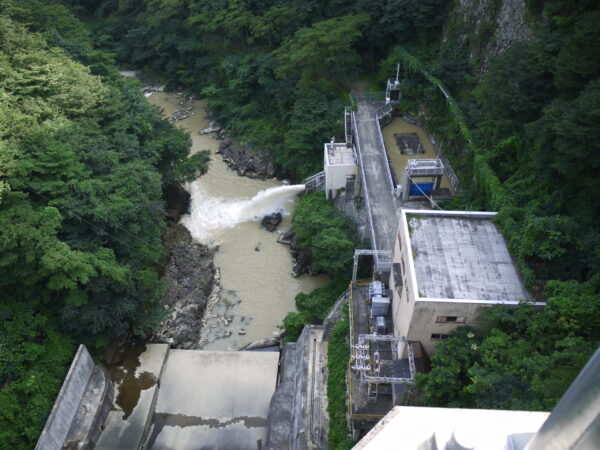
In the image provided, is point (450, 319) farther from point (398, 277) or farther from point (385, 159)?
point (385, 159)

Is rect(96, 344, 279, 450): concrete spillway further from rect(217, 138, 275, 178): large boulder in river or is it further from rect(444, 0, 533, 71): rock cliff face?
rect(444, 0, 533, 71): rock cliff face

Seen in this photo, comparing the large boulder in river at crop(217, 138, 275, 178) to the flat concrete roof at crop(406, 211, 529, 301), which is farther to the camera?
the large boulder in river at crop(217, 138, 275, 178)

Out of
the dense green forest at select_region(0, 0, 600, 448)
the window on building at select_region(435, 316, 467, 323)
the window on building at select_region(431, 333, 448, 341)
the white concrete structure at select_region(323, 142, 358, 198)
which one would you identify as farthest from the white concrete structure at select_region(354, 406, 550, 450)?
the white concrete structure at select_region(323, 142, 358, 198)

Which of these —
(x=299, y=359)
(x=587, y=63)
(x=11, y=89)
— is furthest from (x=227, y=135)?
(x=587, y=63)

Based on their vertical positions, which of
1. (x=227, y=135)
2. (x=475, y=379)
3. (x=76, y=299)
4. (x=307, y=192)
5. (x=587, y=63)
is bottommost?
(x=475, y=379)

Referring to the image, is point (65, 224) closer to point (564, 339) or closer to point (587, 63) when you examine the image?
point (564, 339)

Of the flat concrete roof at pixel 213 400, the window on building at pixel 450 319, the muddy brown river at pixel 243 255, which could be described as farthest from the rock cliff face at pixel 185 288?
the window on building at pixel 450 319

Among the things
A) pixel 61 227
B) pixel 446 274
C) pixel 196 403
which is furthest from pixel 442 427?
pixel 61 227
